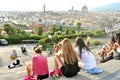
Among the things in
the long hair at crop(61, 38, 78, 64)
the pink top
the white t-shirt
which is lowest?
the pink top

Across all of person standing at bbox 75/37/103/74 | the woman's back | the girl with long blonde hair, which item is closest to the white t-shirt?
person standing at bbox 75/37/103/74

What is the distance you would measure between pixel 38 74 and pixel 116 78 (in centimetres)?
207

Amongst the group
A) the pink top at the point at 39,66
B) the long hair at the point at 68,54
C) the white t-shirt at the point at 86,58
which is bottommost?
the pink top at the point at 39,66

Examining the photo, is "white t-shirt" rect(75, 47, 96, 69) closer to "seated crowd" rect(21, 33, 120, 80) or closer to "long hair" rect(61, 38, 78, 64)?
"seated crowd" rect(21, 33, 120, 80)

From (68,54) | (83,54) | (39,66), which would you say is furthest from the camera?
(39,66)

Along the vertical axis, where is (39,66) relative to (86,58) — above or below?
below

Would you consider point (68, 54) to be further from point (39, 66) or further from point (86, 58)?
point (39, 66)

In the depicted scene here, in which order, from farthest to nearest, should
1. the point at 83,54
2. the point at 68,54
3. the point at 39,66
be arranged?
the point at 39,66 → the point at 83,54 → the point at 68,54

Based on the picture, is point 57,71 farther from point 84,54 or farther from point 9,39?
point 9,39

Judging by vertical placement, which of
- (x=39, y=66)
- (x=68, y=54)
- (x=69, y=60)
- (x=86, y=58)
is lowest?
(x=39, y=66)

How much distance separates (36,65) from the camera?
24.2 feet

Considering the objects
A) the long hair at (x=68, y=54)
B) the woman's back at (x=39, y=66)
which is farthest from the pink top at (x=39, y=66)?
the long hair at (x=68, y=54)

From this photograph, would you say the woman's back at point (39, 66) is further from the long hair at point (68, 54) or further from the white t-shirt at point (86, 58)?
the long hair at point (68, 54)

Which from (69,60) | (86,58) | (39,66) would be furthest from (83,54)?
(39,66)
